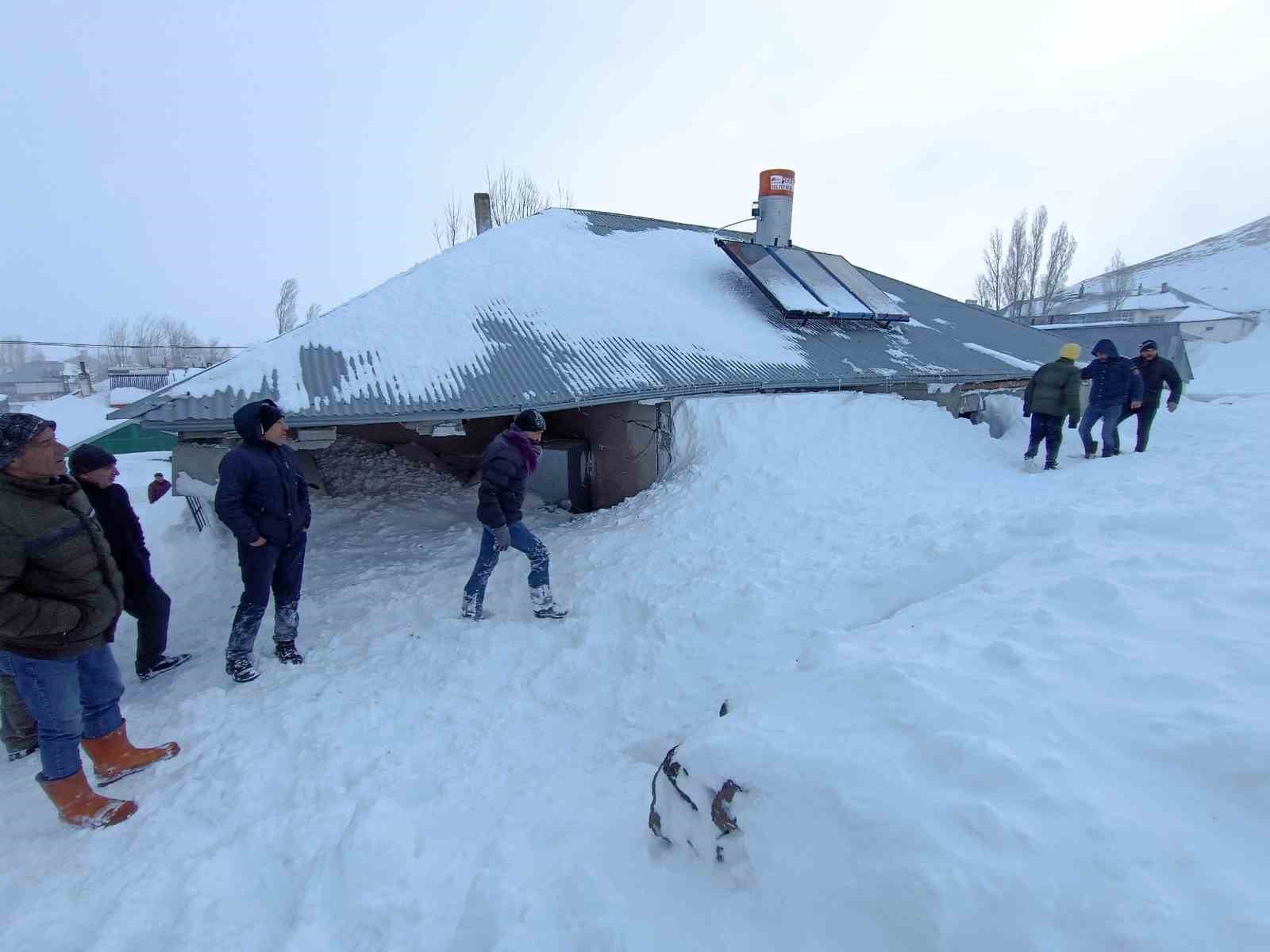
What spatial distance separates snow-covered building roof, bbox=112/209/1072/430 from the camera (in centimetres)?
608

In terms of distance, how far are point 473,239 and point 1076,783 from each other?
9.97 meters

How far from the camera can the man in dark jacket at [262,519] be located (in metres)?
4.07

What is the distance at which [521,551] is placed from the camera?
502 cm

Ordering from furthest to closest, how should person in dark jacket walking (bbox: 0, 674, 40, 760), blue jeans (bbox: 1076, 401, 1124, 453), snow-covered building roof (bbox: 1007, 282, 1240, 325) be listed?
snow-covered building roof (bbox: 1007, 282, 1240, 325) → blue jeans (bbox: 1076, 401, 1124, 453) → person in dark jacket walking (bbox: 0, 674, 40, 760)

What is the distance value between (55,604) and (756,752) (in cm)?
337

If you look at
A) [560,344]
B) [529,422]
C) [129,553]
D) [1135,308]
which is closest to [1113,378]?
[560,344]

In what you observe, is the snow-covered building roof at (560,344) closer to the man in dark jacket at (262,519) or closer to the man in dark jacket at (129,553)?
the man in dark jacket at (129,553)

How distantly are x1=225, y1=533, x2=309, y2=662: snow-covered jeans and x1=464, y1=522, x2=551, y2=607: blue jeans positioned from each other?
52.0 inches

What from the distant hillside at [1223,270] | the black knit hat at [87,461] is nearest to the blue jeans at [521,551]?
the black knit hat at [87,461]

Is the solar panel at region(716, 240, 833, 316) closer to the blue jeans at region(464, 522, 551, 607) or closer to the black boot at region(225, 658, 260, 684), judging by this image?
the blue jeans at region(464, 522, 551, 607)

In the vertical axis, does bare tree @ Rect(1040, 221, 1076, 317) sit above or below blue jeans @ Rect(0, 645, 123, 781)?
above

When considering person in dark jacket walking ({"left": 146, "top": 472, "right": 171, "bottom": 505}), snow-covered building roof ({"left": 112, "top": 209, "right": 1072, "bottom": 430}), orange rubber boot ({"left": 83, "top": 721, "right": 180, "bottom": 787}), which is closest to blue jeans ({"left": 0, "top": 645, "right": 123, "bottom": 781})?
orange rubber boot ({"left": 83, "top": 721, "right": 180, "bottom": 787})

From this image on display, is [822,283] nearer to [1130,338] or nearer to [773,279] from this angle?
[773,279]

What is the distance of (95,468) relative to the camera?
4102 mm
